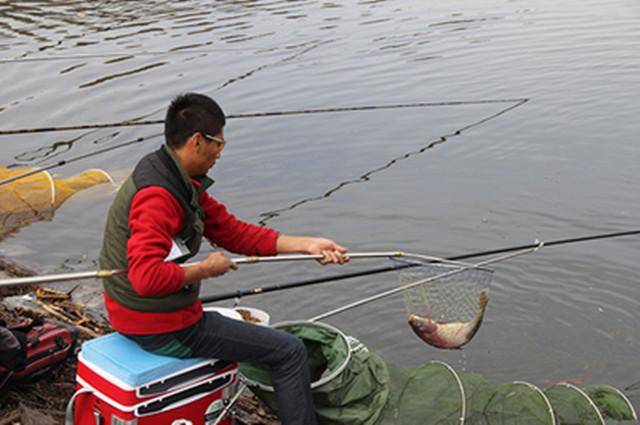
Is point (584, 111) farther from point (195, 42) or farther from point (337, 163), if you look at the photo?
point (195, 42)

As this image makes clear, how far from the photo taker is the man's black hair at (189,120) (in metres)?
3.55

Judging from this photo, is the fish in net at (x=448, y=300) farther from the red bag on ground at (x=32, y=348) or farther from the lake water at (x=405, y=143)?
the red bag on ground at (x=32, y=348)

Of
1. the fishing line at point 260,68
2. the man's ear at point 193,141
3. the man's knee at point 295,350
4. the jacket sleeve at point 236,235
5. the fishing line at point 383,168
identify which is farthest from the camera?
the fishing line at point 260,68

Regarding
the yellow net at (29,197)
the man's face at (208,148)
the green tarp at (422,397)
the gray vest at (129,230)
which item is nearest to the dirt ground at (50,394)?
the green tarp at (422,397)

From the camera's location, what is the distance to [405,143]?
1072 centimetres

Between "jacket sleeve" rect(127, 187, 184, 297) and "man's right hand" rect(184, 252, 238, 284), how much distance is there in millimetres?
45

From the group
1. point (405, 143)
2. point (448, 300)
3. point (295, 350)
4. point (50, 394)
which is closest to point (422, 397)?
point (448, 300)

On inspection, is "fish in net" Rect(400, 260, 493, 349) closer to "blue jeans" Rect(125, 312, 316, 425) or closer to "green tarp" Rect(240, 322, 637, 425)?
"green tarp" Rect(240, 322, 637, 425)

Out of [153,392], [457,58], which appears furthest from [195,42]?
[153,392]

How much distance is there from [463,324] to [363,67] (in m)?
10.6

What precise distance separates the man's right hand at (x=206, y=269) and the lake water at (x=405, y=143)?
3068 millimetres

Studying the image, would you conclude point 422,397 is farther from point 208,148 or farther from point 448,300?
point 208,148

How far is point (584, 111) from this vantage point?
1143 cm

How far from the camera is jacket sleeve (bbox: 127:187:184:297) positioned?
3.21 meters
